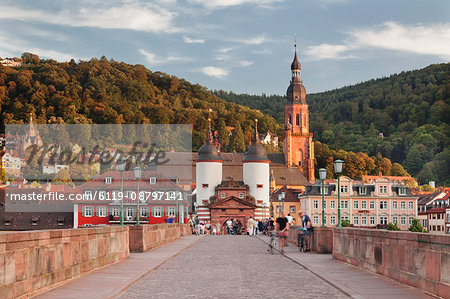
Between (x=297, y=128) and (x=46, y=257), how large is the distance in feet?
484

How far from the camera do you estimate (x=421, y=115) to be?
615 feet

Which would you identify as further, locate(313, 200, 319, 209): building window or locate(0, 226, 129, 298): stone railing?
locate(313, 200, 319, 209): building window

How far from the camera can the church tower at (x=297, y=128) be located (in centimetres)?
15588

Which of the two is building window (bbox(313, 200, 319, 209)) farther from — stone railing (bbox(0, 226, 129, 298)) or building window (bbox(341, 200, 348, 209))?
stone railing (bbox(0, 226, 129, 298))

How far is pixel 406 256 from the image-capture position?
13.0 m

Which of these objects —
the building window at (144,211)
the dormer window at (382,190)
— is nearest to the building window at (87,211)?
the building window at (144,211)

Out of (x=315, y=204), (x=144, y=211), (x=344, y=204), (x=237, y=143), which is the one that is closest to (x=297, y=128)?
(x=237, y=143)

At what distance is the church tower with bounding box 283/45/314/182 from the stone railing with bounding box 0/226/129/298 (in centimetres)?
13906

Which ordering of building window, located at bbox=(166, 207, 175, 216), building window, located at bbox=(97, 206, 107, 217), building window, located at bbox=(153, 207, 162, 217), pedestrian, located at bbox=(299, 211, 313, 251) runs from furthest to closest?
building window, located at bbox=(97, 206, 107, 217)
building window, located at bbox=(153, 207, 162, 217)
building window, located at bbox=(166, 207, 175, 216)
pedestrian, located at bbox=(299, 211, 313, 251)

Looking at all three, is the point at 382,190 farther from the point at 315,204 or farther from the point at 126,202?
the point at 126,202

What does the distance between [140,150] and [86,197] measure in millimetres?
98482

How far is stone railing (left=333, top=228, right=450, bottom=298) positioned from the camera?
1084 cm

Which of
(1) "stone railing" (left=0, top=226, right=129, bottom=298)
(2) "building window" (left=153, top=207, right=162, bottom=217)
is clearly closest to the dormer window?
(2) "building window" (left=153, top=207, right=162, bottom=217)

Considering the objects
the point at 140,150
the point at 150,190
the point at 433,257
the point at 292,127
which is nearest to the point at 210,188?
the point at 150,190
